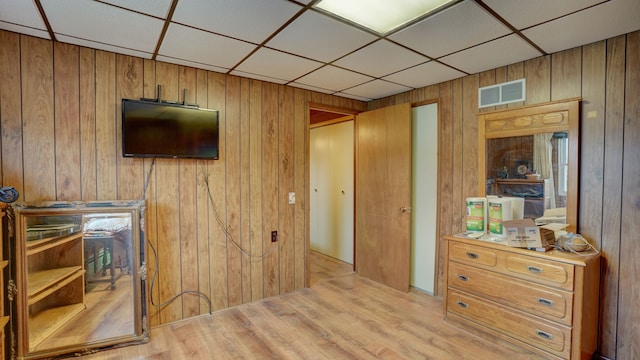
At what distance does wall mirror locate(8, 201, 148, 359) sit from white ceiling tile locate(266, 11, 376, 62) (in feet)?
5.64

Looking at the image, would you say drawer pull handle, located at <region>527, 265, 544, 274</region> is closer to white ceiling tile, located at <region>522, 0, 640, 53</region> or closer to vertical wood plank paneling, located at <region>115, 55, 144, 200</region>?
white ceiling tile, located at <region>522, 0, 640, 53</region>

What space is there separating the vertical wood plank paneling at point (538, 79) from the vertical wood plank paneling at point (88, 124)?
3.59 metres

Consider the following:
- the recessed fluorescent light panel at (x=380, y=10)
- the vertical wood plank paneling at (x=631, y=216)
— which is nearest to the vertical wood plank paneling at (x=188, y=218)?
the recessed fluorescent light panel at (x=380, y=10)

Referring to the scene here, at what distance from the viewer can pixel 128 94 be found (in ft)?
8.41

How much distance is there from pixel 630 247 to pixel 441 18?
208 cm

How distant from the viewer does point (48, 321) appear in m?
2.27

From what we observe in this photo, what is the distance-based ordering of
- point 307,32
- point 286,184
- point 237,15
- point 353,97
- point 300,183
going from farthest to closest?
1. point 353,97
2. point 300,183
3. point 286,184
4. point 307,32
5. point 237,15

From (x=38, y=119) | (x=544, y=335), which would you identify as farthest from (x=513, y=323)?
(x=38, y=119)

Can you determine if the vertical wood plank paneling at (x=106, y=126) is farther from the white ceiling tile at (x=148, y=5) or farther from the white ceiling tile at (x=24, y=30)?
the white ceiling tile at (x=148, y=5)

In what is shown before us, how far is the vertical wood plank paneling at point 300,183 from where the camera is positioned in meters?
3.55

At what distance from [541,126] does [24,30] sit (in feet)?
13.0

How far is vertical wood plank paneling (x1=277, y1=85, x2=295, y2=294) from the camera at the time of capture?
3432 millimetres


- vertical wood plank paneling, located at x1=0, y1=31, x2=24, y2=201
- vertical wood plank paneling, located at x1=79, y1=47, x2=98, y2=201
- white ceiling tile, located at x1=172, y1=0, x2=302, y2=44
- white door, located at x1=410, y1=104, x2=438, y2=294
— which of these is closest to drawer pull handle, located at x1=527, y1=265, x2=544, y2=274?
white door, located at x1=410, y1=104, x2=438, y2=294

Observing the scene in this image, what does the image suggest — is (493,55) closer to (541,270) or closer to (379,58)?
(379,58)
